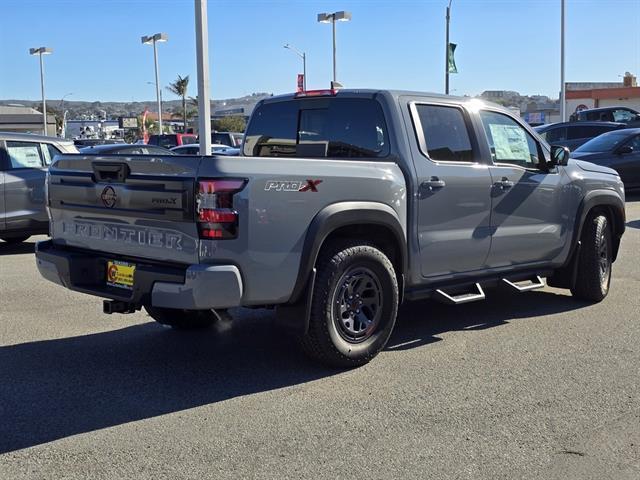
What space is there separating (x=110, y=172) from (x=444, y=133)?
2.66 m

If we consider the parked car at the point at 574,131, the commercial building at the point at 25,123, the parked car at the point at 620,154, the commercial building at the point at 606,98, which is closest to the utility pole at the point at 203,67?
the parked car at the point at 620,154

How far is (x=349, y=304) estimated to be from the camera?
522 cm

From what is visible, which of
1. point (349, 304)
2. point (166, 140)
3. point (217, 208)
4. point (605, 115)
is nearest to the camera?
point (217, 208)

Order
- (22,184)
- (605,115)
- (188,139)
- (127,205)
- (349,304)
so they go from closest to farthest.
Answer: (127,205), (349,304), (22,184), (605,115), (188,139)

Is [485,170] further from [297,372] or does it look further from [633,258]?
[633,258]

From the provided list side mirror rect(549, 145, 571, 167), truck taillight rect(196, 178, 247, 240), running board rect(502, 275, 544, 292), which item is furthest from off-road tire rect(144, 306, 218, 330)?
side mirror rect(549, 145, 571, 167)

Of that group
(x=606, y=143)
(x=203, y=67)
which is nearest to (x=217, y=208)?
(x=203, y=67)

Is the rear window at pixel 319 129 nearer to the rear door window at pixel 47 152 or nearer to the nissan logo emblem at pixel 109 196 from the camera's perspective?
the nissan logo emblem at pixel 109 196

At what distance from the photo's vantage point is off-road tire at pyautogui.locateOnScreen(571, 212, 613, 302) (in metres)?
A: 7.23

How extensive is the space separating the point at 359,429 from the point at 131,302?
5.62 ft

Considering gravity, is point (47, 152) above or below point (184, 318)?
above

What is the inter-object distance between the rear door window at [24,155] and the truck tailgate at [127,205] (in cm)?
→ 573

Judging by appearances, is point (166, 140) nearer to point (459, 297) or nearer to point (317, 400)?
point (459, 297)

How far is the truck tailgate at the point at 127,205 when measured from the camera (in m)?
4.51
